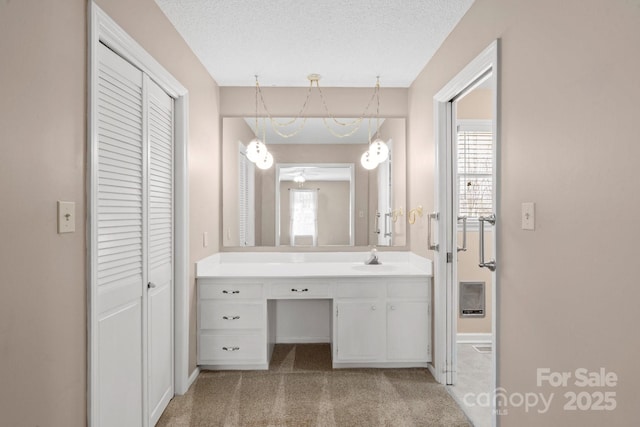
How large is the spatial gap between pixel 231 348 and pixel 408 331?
1.39m

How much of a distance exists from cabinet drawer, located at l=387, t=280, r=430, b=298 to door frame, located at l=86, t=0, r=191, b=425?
154 cm

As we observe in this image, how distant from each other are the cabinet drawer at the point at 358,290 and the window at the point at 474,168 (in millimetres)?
1428

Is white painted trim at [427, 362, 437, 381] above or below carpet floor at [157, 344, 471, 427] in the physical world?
above

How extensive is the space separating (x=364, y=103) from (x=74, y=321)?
2.93 m

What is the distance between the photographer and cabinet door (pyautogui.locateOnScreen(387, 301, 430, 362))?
3.10 meters

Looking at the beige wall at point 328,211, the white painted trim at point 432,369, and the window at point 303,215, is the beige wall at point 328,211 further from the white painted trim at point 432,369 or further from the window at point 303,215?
the white painted trim at point 432,369

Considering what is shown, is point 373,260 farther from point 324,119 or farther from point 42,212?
point 42,212

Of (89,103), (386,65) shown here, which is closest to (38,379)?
(89,103)

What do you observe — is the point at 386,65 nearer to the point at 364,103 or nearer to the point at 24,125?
the point at 364,103

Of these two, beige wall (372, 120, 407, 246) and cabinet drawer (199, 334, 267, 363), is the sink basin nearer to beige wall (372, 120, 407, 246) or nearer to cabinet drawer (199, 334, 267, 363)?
beige wall (372, 120, 407, 246)

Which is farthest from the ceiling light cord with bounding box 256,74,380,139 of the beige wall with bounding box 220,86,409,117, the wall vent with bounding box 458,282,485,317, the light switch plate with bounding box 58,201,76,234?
the light switch plate with bounding box 58,201,76,234

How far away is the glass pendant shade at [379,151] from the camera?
12.1 ft

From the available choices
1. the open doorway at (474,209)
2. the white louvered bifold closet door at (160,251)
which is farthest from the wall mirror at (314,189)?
the white louvered bifold closet door at (160,251)

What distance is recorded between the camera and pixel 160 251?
8.05ft
